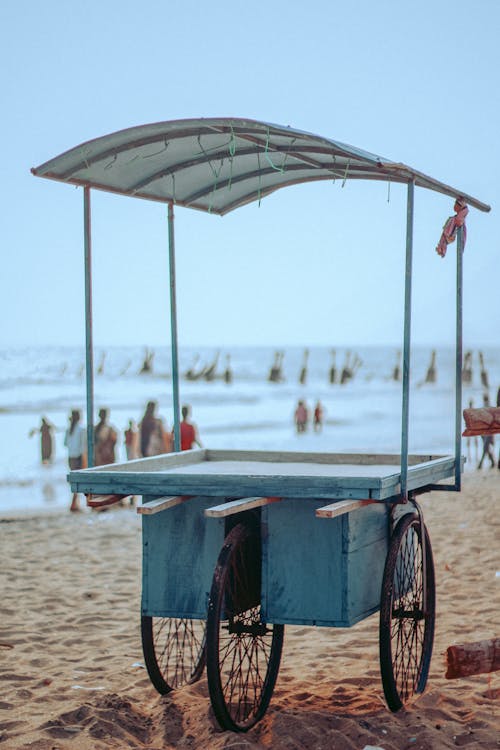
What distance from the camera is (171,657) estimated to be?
20.0 ft

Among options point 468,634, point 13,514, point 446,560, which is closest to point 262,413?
point 13,514

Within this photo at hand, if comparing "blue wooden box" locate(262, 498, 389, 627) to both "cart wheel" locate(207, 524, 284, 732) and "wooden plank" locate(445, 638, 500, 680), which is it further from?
"wooden plank" locate(445, 638, 500, 680)

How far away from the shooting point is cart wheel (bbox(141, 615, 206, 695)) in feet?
15.9

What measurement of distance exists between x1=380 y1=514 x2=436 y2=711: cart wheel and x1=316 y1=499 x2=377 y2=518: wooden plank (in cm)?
43

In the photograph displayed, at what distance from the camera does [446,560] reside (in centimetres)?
886

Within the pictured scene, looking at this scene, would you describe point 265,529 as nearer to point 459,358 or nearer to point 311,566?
point 311,566

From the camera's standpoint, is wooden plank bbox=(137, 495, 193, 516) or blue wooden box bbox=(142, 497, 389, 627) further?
blue wooden box bbox=(142, 497, 389, 627)

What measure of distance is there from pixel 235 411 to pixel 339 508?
3650 cm

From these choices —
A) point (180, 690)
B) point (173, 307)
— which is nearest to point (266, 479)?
point (180, 690)

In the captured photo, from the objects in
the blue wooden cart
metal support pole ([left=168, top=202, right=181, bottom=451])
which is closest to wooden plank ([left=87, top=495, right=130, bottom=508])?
the blue wooden cart

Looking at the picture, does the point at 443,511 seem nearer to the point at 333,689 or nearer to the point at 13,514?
the point at 13,514

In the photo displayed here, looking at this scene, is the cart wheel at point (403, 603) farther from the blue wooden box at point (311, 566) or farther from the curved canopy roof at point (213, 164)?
the curved canopy roof at point (213, 164)

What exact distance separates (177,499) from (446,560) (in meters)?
5.09

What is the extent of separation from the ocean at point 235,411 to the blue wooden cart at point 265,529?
1012cm
